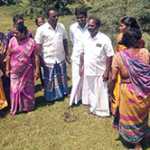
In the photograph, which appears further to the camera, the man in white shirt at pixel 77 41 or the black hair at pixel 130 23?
the man in white shirt at pixel 77 41

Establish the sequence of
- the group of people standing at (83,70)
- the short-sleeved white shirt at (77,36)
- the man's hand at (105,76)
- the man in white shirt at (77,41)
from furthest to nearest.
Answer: the short-sleeved white shirt at (77,36), the man in white shirt at (77,41), the man's hand at (105,76), the group of people standing at (83,70)

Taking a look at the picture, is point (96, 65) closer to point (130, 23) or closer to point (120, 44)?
point (120, 44)

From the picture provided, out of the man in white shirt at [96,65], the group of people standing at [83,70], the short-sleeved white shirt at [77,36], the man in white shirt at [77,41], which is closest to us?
the group of people standing at [83,70]

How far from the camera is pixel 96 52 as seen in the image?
7582 mm

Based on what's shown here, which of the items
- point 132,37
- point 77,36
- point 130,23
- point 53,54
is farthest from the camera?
point 53,54

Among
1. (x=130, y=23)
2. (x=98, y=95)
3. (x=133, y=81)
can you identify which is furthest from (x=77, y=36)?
(x=133, y=81)

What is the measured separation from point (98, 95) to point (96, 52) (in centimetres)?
84

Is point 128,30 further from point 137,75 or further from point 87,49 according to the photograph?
point 87,49

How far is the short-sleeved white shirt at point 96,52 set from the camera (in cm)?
752

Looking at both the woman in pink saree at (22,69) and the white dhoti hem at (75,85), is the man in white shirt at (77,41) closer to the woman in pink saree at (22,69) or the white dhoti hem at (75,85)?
the white dhoti hem at (75,85)

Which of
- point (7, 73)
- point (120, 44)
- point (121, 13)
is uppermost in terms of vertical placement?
point (120, 44)

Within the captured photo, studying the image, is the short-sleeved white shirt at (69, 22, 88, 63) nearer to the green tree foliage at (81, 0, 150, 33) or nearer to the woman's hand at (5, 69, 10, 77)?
the woman's hand at (5, 69, 10, 77)

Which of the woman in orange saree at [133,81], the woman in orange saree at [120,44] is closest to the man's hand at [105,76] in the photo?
the woman in orange saree at [120,44]

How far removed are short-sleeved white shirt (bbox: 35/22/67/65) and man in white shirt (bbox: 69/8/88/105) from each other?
26 centimetres
